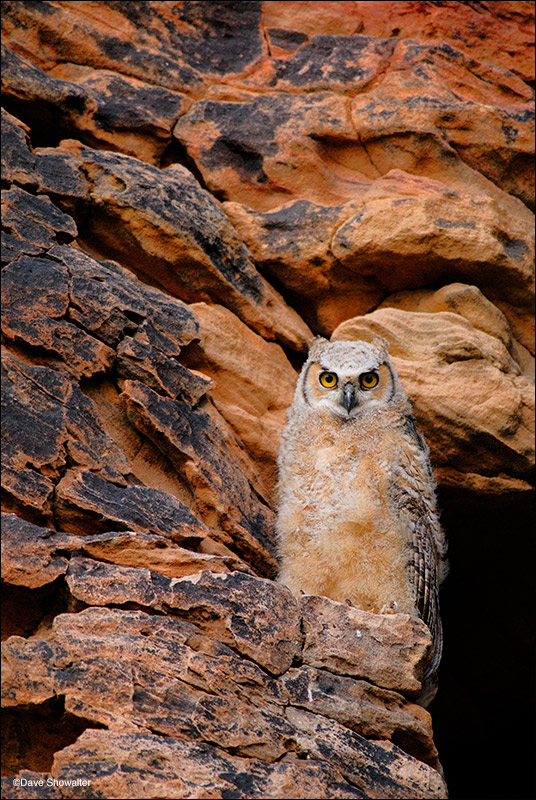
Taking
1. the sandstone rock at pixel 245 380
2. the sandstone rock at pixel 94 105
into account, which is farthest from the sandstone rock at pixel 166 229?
the sandstone rock at pixel 94 105

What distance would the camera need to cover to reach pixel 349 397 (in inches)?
158

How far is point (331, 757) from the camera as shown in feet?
9.11

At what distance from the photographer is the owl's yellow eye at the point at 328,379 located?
165 inches

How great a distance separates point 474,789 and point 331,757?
14.9 ft

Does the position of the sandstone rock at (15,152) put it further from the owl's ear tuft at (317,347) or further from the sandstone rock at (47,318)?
the owl's ear tuft at (317,347)

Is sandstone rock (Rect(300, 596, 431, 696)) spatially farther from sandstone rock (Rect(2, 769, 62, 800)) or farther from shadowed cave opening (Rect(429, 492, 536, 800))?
shadowed cave opening (Rect(429, 492, 536, 800))

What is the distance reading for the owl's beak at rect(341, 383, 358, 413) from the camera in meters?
4.00

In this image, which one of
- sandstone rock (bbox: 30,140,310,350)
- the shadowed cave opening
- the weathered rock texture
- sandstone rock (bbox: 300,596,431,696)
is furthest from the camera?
the shadowed cave opening

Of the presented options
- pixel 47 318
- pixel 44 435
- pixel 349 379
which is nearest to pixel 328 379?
pixel 349 379

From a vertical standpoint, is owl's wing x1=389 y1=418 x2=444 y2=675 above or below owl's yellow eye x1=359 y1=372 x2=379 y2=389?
below

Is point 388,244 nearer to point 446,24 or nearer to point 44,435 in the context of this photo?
point 446,24

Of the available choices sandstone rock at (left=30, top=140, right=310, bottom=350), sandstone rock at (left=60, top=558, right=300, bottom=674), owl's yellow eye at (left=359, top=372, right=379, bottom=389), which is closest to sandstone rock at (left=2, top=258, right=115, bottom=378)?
sandstone rock at (left=30, top=140, right=310, bottom=350)

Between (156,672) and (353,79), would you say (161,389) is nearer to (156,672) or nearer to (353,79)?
(156,672)

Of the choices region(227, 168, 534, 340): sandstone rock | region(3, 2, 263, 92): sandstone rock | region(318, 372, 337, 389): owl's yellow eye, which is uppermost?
region(3, 2, 263, 92): sandstone rock
